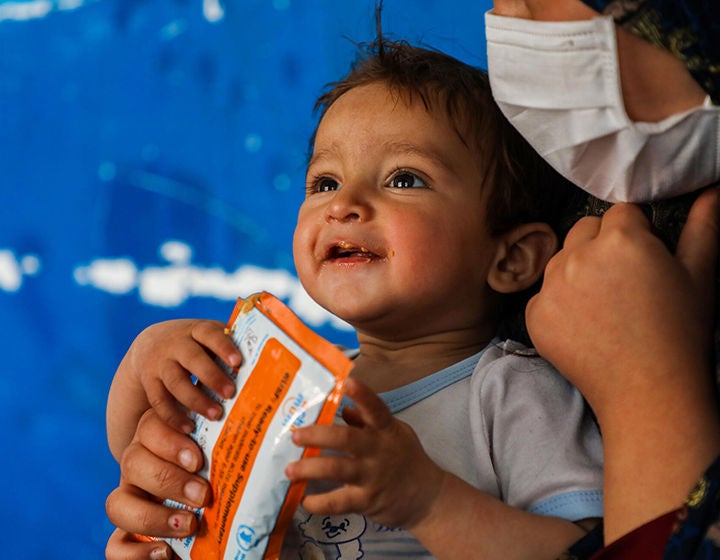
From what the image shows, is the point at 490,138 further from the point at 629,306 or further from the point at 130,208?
the point at 130,208

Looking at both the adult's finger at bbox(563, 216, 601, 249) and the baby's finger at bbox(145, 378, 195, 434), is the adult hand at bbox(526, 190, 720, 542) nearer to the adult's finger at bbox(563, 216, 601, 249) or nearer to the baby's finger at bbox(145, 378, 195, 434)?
the adult's finger at bbox(563, 216, 601, 249)

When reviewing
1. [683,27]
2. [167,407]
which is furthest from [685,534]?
[167,407]

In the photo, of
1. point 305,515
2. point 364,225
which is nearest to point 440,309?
point 364,225

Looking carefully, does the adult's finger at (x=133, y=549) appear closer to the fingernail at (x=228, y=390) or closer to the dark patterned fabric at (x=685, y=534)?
the fingernail at (x=228, y=390)

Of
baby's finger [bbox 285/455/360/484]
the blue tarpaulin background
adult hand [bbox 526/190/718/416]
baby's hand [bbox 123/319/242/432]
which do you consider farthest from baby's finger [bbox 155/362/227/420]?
the blue tarpaulin background

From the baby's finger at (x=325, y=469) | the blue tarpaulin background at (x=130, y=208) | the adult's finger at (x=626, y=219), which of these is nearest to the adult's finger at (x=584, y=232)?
the adult's finger at (x=626, y=219)

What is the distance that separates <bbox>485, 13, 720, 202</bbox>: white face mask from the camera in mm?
624

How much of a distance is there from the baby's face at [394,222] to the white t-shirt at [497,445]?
0.09m

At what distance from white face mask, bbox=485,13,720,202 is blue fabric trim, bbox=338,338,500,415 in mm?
242

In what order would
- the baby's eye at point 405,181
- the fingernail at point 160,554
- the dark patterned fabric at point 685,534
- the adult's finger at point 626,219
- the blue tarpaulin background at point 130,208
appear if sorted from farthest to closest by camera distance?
1. the blue tarpaulin background at point 130,208
2. the baby's eye at point 405,181
3. the fingernail at point 160,554
4. the adult's finger at point 626,219
5. the dark patterned fabric at point 685,534

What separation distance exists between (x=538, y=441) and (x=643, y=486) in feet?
0.56

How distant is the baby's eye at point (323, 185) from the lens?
3.13ft

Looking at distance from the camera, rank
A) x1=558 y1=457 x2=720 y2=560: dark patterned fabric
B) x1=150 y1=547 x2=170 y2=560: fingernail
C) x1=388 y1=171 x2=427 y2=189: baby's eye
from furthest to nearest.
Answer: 1. x1=388 y1=171 x2=427 y2=189: baby's eye
2. x1=150 y1=547 x2=170 y2=560: fingernail
3. x1=558 y1=457 x2=720 y2=560: dark patterned fabric

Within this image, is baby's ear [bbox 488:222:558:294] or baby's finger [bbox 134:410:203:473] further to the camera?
baby's ear [bbox 488:222:558:294]
